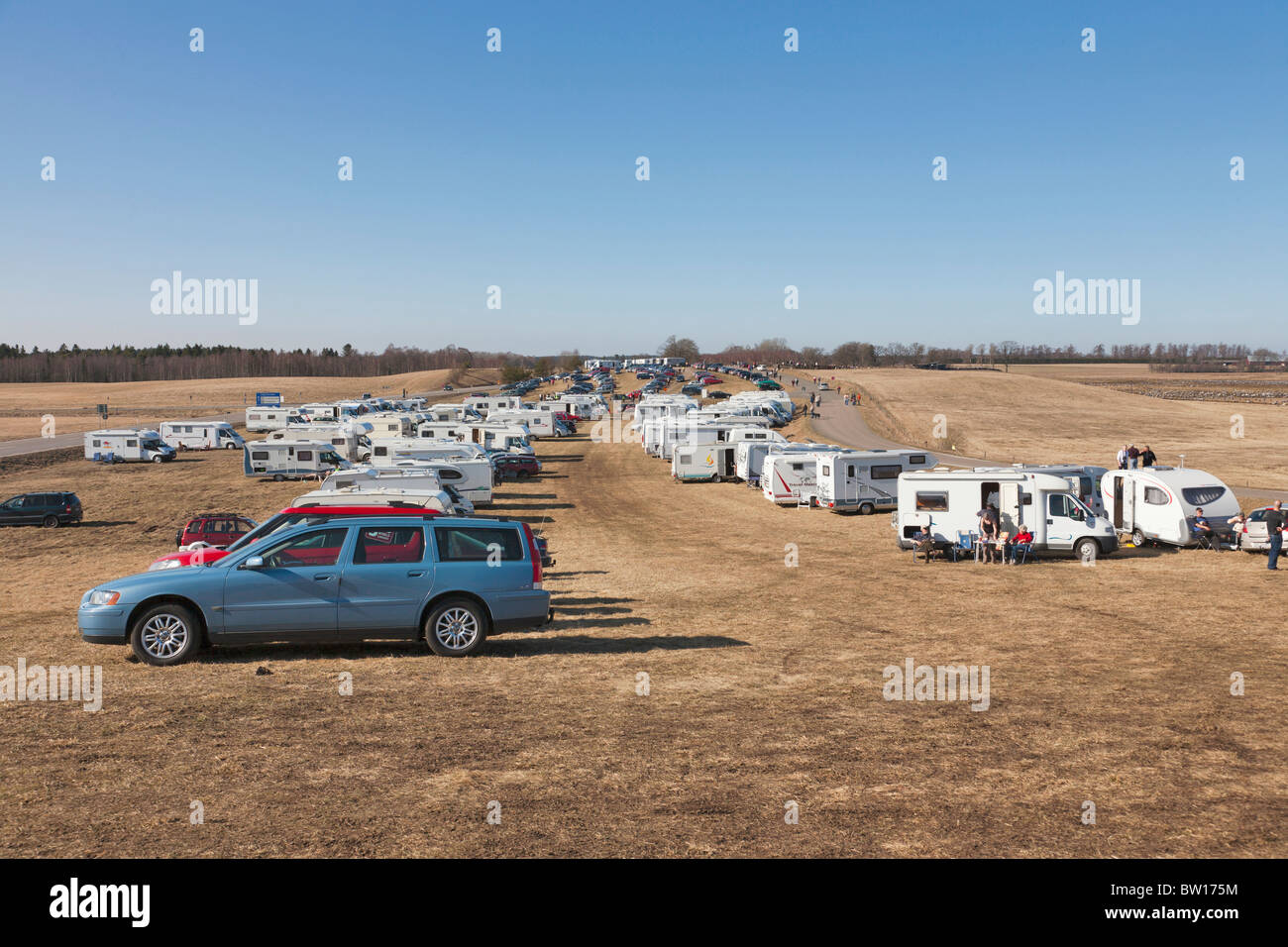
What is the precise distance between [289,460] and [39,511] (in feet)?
41.8

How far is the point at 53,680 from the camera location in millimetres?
10781

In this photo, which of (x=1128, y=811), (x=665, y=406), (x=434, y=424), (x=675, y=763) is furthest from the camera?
(x=665, y=406)

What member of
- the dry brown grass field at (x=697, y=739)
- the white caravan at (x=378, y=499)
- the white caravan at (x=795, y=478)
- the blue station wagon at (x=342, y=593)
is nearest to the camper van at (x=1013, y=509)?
the dry brown grass field at (x=697, y=739)

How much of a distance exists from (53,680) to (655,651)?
743 cm

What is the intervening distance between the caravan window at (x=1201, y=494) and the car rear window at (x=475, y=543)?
1974 cm

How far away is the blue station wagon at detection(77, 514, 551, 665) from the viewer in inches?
460

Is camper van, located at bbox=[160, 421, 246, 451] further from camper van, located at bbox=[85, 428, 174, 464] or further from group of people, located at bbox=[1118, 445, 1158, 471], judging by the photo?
group of people, located at bbox=[1118, 445, 1158, 471]

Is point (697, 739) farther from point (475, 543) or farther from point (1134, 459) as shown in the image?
point (1134, 459)

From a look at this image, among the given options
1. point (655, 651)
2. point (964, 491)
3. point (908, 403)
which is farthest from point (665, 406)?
point (655, 651)

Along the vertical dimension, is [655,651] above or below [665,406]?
below

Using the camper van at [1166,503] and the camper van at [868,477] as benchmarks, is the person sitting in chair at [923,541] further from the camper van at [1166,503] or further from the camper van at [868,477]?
the camper van at [868,477]

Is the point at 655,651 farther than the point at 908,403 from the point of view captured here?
No

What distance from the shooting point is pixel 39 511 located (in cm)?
3481

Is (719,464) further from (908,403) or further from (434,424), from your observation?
(908,403)
